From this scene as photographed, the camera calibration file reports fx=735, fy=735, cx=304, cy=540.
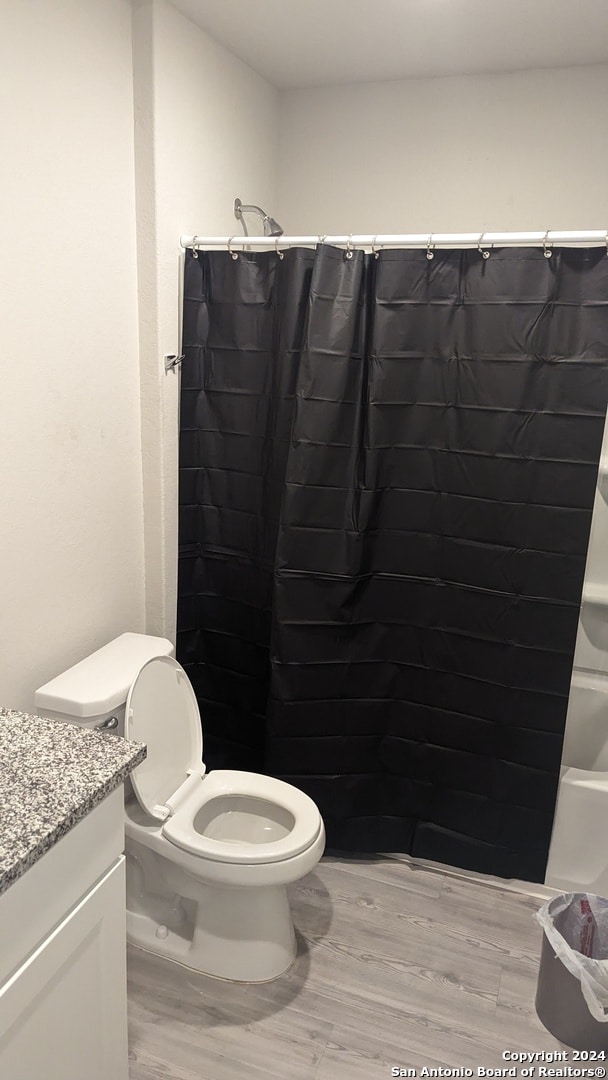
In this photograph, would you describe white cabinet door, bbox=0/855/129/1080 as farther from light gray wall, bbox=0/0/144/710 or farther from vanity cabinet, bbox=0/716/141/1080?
light gray wall, bbox=0/0/144/710

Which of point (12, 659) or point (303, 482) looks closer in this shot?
point (12, 659)

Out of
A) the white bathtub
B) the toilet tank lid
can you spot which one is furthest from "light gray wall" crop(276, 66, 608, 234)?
the toilet tank lid

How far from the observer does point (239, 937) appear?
1.88m

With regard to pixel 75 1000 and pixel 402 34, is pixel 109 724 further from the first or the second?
pixel 402 34

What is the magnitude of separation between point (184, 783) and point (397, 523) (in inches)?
37.1

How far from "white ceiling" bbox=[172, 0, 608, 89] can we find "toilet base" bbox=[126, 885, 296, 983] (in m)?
2.28

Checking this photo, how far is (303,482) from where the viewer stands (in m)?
2.08

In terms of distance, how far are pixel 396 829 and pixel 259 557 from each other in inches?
38.5

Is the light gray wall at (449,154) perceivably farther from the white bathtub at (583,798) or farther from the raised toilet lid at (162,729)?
the raised toilet lid at (162,729)

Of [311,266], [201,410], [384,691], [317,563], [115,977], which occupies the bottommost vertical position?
[115,977]

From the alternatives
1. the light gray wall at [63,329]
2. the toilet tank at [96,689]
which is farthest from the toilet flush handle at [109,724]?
the light gray wall at [63,329]

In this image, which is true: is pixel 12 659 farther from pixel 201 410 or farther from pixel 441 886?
pixel 441 886

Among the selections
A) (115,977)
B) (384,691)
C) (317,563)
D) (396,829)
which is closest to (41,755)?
(115,977)

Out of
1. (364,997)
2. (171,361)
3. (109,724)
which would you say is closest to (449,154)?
(171,361)
